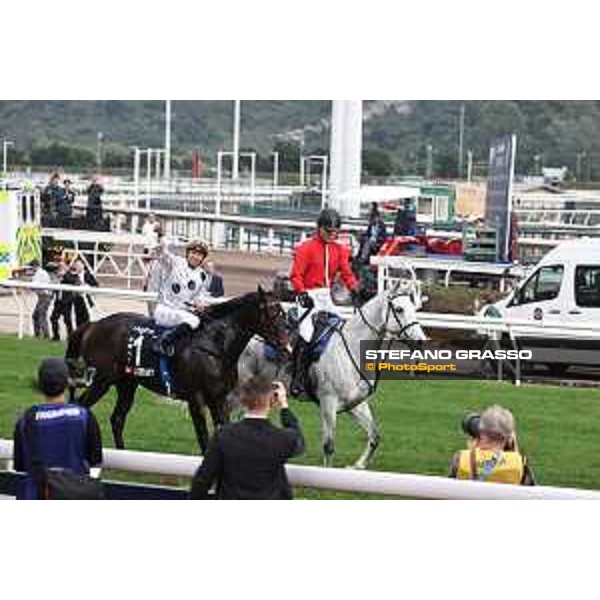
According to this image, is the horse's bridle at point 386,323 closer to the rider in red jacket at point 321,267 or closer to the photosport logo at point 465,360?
the rider in red jacket at point 321,267

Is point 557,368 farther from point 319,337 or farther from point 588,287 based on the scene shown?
point 319,337

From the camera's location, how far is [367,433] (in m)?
10.0

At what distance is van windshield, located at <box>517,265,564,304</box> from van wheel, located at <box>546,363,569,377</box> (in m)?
2.18

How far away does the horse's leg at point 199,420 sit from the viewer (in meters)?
9.86

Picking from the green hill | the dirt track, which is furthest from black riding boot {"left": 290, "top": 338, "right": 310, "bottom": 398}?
the green hill

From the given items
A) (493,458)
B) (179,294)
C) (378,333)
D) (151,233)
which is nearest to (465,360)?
(378,333)

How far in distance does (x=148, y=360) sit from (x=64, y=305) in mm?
6440

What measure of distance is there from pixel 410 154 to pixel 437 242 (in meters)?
51.5

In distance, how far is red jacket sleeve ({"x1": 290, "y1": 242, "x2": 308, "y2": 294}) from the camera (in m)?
10.5

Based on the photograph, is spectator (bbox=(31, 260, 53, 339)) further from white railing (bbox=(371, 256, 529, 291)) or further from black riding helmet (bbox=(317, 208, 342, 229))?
black riding helmet (bbox=(317, 208, 342, 229))
